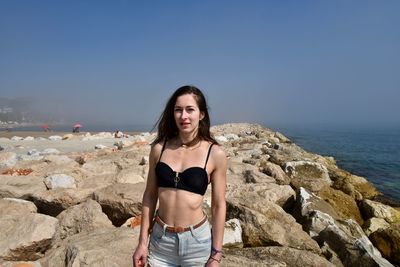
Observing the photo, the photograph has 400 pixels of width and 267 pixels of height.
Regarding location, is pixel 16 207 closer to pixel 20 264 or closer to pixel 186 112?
A: pixel 20 264

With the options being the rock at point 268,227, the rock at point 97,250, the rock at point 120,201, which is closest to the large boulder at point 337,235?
the rock at point 268,227

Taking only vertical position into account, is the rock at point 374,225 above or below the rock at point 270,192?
below

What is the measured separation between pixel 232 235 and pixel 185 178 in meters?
2.75

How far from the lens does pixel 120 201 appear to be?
6.27 metres

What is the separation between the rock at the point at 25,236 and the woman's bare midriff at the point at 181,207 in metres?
3.19

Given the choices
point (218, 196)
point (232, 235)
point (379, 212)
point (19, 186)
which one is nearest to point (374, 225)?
point (379, 212)

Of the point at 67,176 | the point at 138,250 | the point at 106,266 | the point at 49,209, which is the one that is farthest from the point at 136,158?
the point at 138,250

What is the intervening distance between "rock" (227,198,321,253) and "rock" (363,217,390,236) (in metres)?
3.54

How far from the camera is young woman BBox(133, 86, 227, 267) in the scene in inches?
107

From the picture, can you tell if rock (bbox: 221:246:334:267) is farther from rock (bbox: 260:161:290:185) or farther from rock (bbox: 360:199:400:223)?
rock (bbox: 360:199:400:223)

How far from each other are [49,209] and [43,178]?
4.24 feet

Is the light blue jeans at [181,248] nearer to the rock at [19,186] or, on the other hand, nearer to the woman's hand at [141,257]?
the woman's hand at [141,257]

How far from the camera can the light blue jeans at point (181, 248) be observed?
2.71 metres

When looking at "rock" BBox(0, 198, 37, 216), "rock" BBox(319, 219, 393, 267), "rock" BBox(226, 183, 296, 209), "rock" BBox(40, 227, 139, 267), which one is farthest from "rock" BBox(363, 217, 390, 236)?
"rock" BBox(0, 198, 37, 216)
